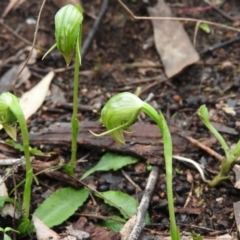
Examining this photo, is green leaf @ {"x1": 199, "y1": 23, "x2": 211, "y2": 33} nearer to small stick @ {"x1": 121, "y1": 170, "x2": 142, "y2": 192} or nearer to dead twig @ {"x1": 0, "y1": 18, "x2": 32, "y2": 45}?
dead twig @ {"x1": 0, "y1": 18, "x2": 32, "y2": 45}

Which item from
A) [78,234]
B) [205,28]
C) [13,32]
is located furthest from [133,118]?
[13,32]

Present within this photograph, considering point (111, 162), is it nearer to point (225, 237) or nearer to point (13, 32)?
point (225, 237)

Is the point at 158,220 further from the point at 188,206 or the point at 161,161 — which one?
the point at 161,161

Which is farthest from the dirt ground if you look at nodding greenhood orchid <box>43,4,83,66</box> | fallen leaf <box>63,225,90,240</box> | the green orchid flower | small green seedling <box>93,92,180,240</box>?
nodding greenhood orchid <box>43,4,83,66</box>

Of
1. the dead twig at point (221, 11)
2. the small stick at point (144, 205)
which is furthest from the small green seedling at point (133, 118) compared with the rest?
the dead twig at point (221, 11)

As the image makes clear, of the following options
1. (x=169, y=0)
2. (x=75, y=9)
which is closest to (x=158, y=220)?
(x=75, y=9)
